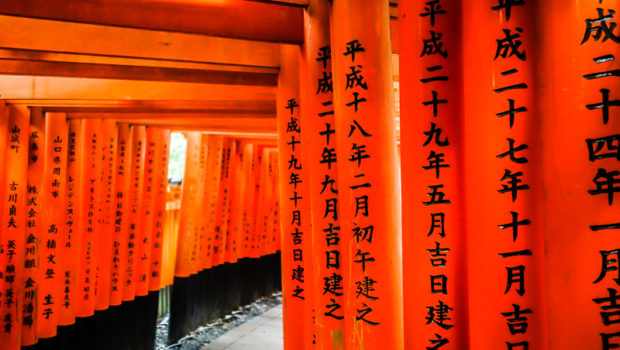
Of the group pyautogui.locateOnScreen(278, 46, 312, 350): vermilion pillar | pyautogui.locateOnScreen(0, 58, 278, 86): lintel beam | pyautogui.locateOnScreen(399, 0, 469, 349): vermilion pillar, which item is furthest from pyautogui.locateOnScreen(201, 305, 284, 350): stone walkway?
pyautogui.locateOnScreen(399, 0, 469, 349): vermilion pillar

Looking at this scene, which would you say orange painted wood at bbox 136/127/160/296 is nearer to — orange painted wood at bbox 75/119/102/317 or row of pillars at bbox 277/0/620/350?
orange painted wood at bbox 75/119/102/317

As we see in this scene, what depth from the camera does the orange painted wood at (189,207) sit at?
32.4ft

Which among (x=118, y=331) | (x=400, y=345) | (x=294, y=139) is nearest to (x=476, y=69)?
(x=400, y=345)

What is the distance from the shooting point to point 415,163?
2.47 meters

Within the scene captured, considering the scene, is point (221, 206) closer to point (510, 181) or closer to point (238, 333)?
point (238, 333)

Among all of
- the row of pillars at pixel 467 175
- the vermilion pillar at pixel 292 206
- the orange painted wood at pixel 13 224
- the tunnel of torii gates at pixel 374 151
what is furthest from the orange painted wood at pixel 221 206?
the row of pillars at pixel 467 175

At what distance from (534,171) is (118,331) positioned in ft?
26.7

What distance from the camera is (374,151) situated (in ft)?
9.21

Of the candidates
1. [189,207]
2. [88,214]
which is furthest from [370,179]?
[189,207]

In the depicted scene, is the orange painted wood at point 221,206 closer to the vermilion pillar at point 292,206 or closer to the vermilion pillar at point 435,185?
the vermilion pillar at point 292,206

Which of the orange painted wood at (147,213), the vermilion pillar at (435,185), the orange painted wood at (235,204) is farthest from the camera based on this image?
the orange painted wood at (235,204)

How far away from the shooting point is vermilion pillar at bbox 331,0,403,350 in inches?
109

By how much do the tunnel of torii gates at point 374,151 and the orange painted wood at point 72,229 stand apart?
0.03 metres

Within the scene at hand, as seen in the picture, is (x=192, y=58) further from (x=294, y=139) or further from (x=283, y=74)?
(x=294, y=139)
